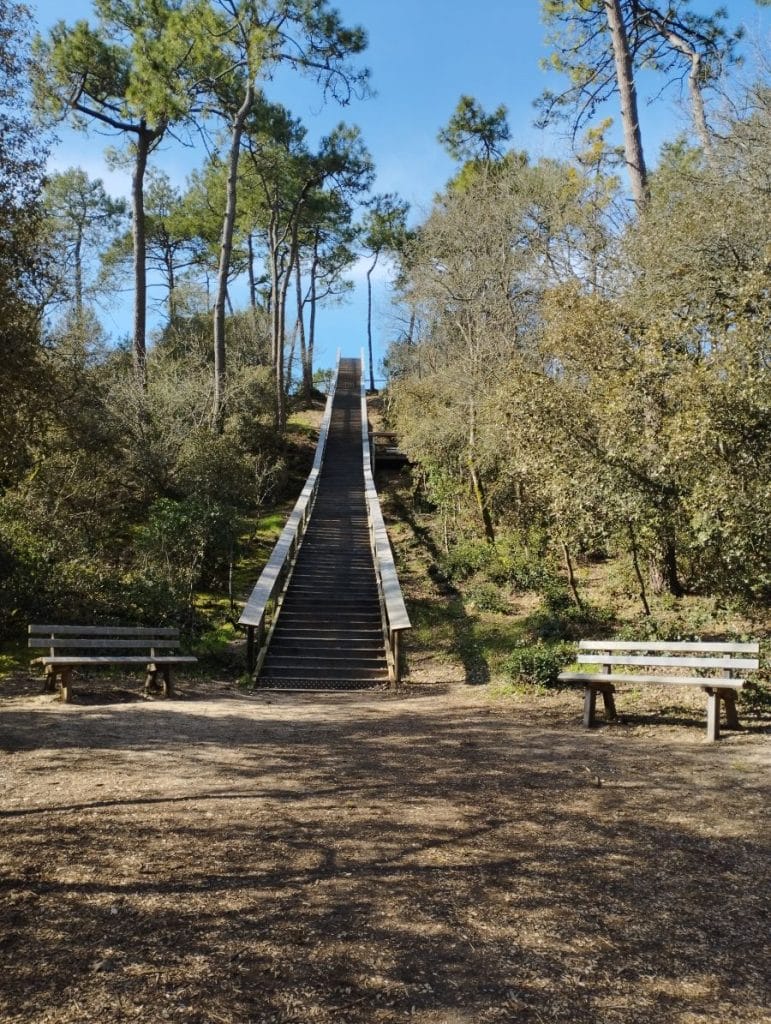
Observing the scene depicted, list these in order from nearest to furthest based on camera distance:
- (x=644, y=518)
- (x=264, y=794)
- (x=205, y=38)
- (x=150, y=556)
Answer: (x=264, y=794)
(x=644, y=518)
(x=150, y=556)
(x=205, y=38)

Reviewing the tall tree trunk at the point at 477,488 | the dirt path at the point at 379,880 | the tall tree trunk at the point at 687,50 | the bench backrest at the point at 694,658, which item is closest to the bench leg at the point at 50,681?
the dirt path at the point at 379,880

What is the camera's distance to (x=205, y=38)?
16094 mm

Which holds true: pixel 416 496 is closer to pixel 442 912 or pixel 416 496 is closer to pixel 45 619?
pixel 45 619

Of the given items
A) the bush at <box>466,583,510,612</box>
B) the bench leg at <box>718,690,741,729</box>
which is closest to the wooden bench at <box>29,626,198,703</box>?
the bench leg at <box>718,690,741,729</box>

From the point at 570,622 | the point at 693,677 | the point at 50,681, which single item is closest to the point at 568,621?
the point at 570,622

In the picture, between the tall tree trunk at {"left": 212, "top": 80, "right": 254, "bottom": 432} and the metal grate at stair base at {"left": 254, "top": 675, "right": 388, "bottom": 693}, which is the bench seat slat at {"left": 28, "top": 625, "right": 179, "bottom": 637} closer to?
the metal grate at stair base at {"left": 254, "top": 675, "right": 388, "bottom": 693}

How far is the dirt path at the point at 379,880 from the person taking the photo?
2609 millimetres

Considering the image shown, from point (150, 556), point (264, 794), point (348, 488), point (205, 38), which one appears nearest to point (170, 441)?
point (150, 556)

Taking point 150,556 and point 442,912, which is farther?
point 150,556

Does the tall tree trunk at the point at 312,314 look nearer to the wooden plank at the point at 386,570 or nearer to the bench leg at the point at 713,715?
the wooden plank at the point at 386,570

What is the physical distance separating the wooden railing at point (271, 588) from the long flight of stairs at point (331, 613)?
144 mm

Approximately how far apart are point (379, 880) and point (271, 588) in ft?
22.9

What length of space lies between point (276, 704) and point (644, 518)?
4856 mm

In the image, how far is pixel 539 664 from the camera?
8.61 metres
